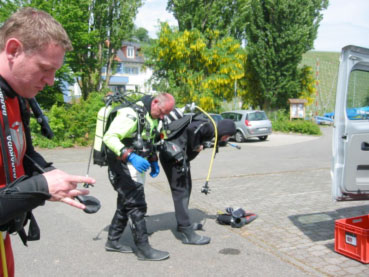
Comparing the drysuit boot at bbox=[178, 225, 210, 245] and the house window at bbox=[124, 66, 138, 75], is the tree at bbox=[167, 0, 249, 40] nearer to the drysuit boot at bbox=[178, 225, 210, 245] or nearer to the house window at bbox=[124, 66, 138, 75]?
the drysuit boot at bbox=[178, 225, 210, 245]

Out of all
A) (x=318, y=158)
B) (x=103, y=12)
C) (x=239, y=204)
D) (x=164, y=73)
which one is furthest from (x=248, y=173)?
(x=103, y=12)

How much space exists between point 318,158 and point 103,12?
20143mm

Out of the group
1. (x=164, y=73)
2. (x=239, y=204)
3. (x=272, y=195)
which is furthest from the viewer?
(x=164, y=73)

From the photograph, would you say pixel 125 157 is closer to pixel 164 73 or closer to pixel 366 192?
pixel 366 192

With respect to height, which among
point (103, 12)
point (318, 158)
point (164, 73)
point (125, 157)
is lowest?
point (318, 158)

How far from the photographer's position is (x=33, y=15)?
5.88 feet

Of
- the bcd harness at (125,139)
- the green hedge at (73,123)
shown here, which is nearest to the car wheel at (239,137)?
the green hedge at (73,123)

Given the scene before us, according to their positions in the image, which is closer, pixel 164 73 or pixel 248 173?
pixel 248 173

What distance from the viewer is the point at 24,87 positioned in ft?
6.20

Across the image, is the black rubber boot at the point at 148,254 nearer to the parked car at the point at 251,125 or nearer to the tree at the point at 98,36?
the parked car at the point at 251,125

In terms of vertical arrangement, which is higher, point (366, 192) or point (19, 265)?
point (366, 192)

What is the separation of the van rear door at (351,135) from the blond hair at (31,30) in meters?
3.73

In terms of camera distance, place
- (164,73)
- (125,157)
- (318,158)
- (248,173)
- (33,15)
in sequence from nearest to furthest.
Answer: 1. (33,15)
2. (125,157)
3. (248,173)
4. (318,158)
5. (164,73)

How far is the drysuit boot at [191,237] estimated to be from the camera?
5234mm
